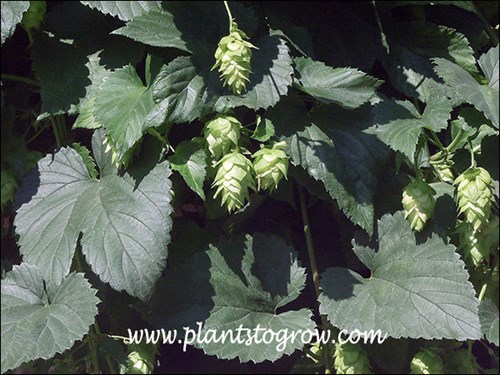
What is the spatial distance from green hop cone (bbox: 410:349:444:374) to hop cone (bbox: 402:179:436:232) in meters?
0.25

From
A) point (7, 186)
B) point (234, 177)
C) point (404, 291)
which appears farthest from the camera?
point (7, 186)

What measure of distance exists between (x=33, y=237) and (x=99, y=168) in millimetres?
177

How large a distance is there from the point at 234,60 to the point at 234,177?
0.19 m

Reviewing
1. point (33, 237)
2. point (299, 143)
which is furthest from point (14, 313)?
point (299, 143)

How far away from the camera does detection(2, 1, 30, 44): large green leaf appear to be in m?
1.30

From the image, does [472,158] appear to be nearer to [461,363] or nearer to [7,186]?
[461,363]

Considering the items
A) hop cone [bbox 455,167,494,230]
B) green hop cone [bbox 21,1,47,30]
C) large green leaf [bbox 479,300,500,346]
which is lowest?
large green leaf [bbox 479,300,500,346]

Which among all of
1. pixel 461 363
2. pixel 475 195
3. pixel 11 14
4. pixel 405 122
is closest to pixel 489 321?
pixel 461 363

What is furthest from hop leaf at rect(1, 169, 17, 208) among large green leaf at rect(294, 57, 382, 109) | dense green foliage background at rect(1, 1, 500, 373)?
large green leaf at rect(294, 57, 382, 109)

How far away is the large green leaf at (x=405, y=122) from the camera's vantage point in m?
1.27

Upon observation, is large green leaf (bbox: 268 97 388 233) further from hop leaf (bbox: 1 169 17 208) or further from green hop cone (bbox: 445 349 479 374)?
hop leaf (bbox: 1 169 17 208)

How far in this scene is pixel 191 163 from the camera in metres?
1.28

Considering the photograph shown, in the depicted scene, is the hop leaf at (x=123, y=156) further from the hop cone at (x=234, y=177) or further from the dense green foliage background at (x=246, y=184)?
the hop cone at (x=234, y=177)

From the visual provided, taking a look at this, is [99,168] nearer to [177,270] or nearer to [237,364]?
[177,270]
